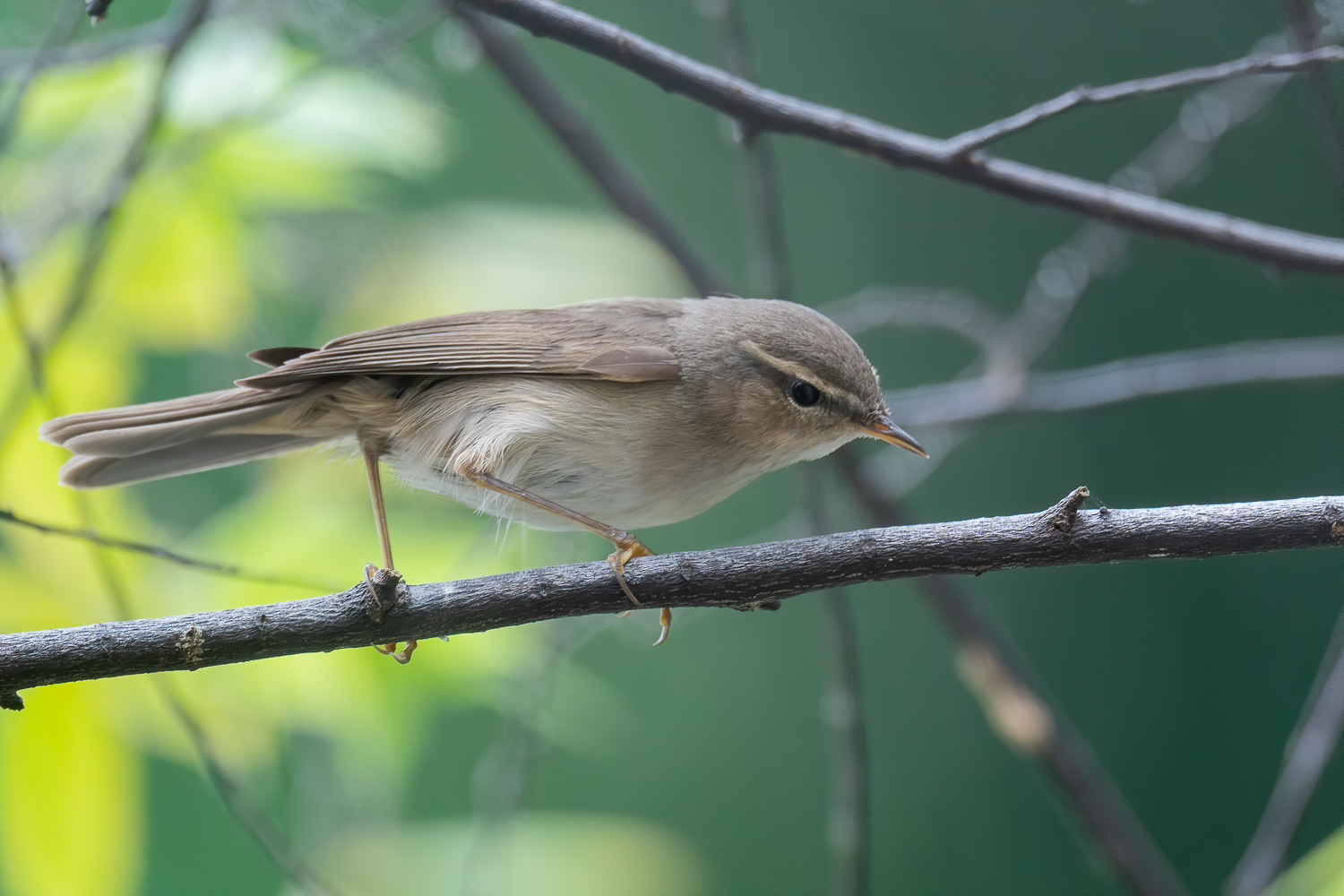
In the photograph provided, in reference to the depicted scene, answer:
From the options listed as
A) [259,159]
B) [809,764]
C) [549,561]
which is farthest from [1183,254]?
[259,159]

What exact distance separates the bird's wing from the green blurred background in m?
0.45

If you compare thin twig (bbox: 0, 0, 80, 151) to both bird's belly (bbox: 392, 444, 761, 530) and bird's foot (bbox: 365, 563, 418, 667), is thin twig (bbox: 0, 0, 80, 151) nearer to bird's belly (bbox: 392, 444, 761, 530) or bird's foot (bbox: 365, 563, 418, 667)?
bird's belly (bbox: 392, 444, 761, 530)

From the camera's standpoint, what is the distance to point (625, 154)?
441 cm

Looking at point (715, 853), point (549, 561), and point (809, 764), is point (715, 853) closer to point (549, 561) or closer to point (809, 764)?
point (809, 764)

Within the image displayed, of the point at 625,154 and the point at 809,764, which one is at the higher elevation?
the point at 625,154

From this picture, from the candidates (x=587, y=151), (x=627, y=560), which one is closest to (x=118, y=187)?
(x=587, y=151)

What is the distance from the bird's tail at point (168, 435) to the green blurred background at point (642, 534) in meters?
0.09

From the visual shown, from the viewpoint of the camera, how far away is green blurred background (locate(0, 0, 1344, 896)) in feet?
7.97

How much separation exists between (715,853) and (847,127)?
316cm

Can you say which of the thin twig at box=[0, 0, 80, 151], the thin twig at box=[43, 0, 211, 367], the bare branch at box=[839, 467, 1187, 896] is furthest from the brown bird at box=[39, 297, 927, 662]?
the bare branch at box=[839, 467, 1187, 896]

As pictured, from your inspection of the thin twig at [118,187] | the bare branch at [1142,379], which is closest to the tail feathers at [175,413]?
the thin twig at [118,187]

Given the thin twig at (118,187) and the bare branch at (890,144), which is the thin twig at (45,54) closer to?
the thin twig at (118,187)

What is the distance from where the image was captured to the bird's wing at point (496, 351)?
6.25 ft

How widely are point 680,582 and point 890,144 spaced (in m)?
0.95
